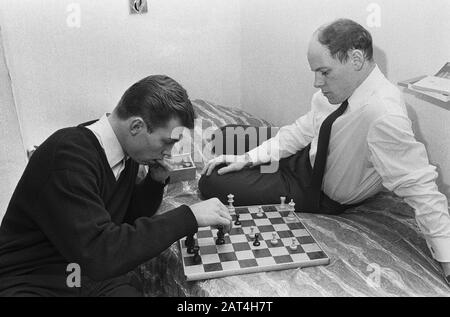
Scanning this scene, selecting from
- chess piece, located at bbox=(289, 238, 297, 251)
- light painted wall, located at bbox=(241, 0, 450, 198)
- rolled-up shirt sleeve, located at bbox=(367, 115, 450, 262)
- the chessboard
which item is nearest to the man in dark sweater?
the chessboard

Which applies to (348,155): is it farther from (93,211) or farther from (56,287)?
(56,287)

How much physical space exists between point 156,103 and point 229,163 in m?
0.76

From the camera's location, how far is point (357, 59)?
1.58 metres

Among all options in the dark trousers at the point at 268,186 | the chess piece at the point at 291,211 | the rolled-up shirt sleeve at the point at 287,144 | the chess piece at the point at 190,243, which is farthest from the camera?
the rolled-up shirt sleeve at the point at 287,144

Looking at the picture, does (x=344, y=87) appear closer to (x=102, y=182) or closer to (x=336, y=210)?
(x=336, y=210)

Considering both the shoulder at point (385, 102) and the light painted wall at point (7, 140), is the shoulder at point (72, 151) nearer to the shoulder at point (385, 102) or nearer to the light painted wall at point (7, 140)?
the shoulder at point (385, 102)

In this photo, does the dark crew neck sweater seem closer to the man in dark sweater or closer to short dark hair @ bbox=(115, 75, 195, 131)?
the man in dark sweater

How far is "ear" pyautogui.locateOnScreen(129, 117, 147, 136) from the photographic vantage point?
1.32 m

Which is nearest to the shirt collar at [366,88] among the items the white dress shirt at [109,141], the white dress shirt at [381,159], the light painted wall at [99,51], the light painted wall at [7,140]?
the white dress shirt at [381,159]

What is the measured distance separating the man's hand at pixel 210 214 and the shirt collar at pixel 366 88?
2.12 feet

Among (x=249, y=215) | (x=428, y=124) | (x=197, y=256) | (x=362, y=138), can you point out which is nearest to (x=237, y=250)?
(x=197, y=256)

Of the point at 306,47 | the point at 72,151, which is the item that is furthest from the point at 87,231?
the point at 306,47

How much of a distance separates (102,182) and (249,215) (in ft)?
2.07

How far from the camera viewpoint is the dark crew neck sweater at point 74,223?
3.82 ft
